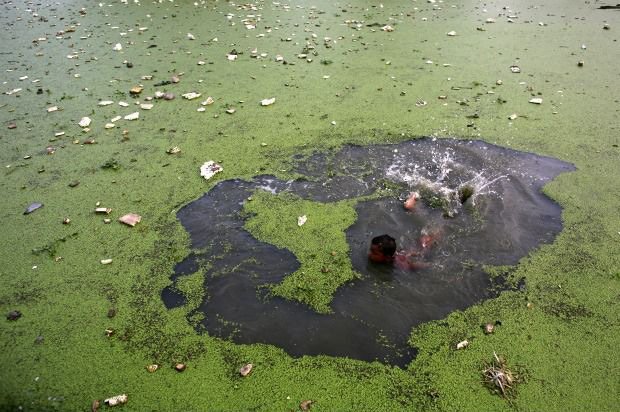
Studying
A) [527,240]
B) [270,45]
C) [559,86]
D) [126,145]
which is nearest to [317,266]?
[527,240]

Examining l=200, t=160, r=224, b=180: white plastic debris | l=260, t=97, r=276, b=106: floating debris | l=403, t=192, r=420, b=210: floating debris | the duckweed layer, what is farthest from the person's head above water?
l=260, t=97, r=276, b=106: floating debris

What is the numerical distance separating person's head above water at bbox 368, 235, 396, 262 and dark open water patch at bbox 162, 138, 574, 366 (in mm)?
76

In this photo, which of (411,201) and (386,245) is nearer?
(386,245)

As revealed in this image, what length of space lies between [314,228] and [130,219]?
1.77 metres

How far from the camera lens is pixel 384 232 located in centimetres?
381

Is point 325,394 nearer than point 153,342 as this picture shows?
Yes

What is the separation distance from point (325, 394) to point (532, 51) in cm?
704

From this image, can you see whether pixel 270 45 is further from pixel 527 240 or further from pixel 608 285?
pixel 608 285

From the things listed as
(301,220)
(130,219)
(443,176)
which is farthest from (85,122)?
(443,176)

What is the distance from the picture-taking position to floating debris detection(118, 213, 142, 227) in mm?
3908

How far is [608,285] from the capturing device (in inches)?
125

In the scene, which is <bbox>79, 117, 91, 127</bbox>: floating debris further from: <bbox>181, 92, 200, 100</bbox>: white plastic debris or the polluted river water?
<bbox>181, 92, 200, 100</bbox>: white plastic debris

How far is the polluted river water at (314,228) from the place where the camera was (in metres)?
2.69

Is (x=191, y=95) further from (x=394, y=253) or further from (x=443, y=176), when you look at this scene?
(x=394, y=253)
